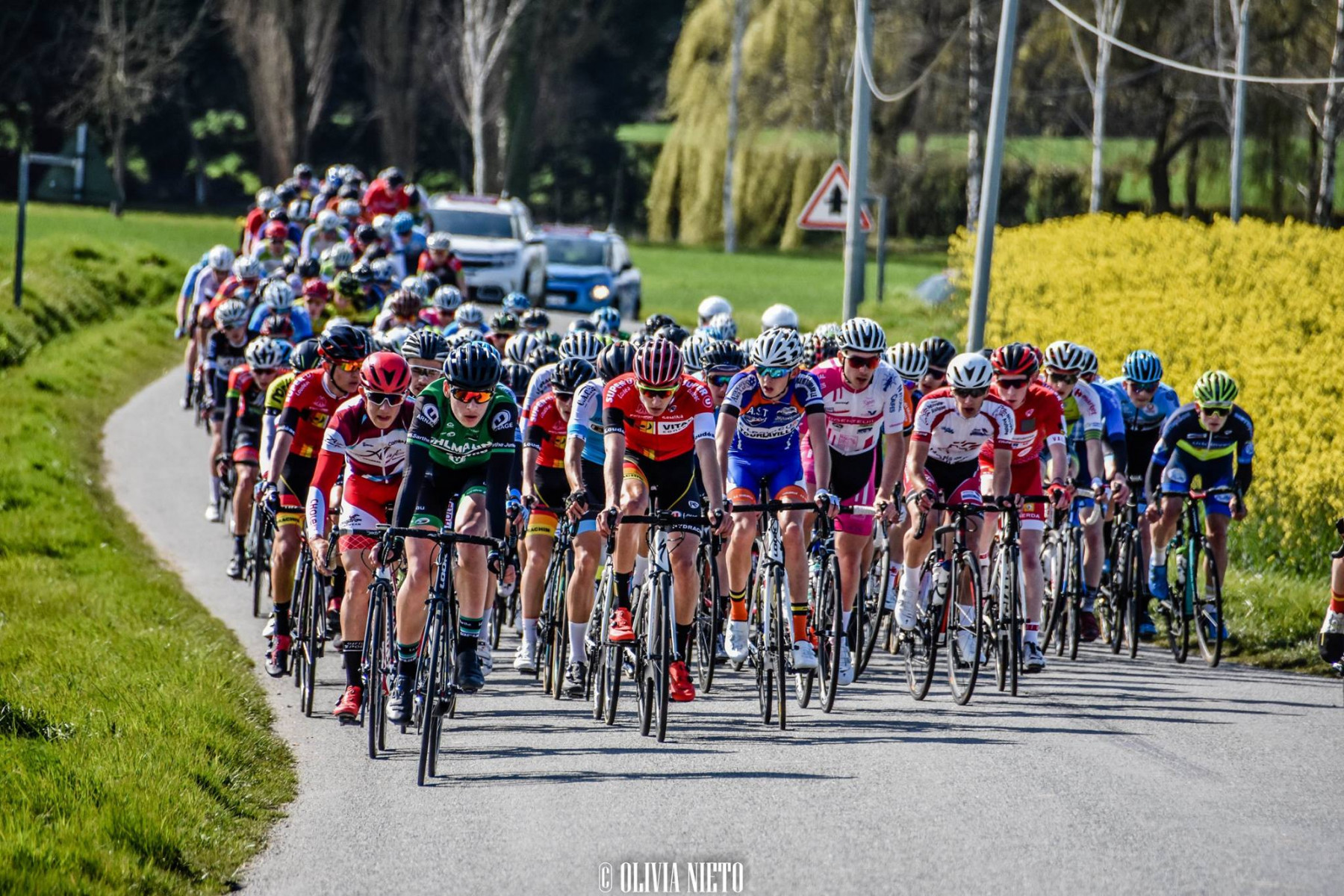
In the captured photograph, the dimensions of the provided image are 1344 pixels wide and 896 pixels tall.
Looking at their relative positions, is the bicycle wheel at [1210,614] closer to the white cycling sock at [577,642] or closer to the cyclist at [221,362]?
the white cycling sock at [577,642]

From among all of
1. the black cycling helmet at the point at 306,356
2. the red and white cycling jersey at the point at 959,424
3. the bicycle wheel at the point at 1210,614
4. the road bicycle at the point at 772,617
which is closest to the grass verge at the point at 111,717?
the black cycling helmet at the point at 306,356

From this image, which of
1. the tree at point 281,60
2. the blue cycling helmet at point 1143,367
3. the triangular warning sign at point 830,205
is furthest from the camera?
the tree at point 281,60

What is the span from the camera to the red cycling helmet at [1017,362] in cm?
1173

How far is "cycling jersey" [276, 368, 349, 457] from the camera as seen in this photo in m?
10.9

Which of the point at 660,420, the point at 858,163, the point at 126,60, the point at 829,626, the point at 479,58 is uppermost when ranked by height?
the point at 479,58

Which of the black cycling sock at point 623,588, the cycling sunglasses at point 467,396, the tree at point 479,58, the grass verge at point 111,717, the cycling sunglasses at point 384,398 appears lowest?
the grass verge at point 111,717

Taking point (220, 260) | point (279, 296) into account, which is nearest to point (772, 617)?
point (279, 296)

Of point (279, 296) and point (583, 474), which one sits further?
point (279, 296)

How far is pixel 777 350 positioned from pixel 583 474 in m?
1.54

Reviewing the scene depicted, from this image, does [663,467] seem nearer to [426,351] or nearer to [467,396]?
[426,351]

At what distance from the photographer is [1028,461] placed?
39.7 feet

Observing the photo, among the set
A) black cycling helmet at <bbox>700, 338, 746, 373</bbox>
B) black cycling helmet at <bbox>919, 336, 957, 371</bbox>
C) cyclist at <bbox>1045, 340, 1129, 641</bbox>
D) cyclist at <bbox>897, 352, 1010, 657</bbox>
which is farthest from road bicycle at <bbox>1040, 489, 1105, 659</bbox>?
black cycling helmet at <bbox>700, 338, 746, 373</bbox>

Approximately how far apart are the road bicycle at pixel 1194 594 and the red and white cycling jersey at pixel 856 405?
8.35 ft

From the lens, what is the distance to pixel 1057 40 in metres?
47.3
